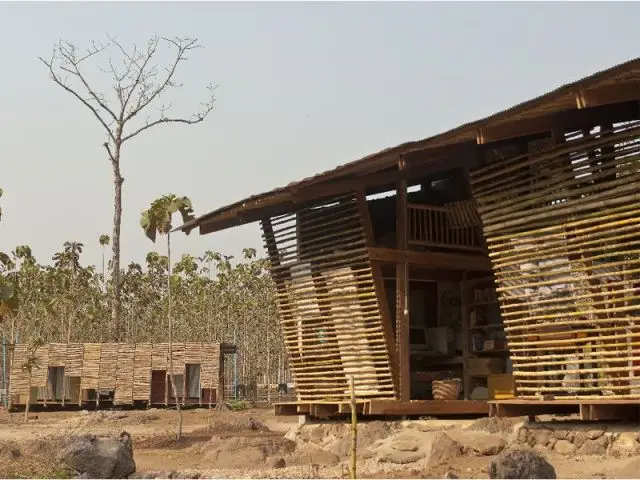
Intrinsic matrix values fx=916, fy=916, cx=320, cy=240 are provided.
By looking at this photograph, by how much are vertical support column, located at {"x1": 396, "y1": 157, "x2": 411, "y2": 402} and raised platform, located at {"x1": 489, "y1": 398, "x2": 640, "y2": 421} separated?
6.31ft

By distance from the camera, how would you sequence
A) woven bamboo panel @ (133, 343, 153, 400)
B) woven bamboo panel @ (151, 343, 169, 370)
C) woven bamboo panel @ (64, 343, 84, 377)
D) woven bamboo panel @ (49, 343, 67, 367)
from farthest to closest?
woven bamboo panel @ (49, 343, 67, 367)
woven bamboo panel @ (64, 343, 84, 377)
woven bamboo panel @ (133, 343, 153, 400)
woven bamboo panel @ (151, 343, 169, 370)

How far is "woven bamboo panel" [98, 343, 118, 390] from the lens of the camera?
28.8m

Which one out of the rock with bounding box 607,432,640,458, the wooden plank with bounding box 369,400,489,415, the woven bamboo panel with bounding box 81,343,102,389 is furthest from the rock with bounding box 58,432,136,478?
the woven bamboo panel with bounding box 81,343,102,389

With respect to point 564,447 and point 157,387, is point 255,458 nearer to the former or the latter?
point 564,447

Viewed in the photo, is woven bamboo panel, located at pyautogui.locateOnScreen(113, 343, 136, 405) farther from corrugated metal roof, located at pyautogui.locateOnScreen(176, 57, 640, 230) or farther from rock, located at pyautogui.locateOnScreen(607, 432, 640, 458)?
rock, located at pyautogui.locateOnScreen(607, 432, 640, 458)

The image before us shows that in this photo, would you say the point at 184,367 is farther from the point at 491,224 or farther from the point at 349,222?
the point at 491,224

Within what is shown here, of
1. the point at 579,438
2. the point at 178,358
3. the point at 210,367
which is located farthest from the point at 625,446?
the point at 178,358

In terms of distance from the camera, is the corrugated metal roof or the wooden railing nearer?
the corrugated metal roof

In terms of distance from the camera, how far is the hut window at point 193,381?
2820cm

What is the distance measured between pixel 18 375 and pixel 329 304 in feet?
60.7

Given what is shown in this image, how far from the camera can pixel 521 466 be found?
26.8ft

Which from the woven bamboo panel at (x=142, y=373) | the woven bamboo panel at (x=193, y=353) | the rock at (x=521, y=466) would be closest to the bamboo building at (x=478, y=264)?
the rock at (x=521, y=466)

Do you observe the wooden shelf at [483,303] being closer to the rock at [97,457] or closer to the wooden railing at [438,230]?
the wooden railing at [438,230]

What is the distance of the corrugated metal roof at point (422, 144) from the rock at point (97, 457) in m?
4.36
